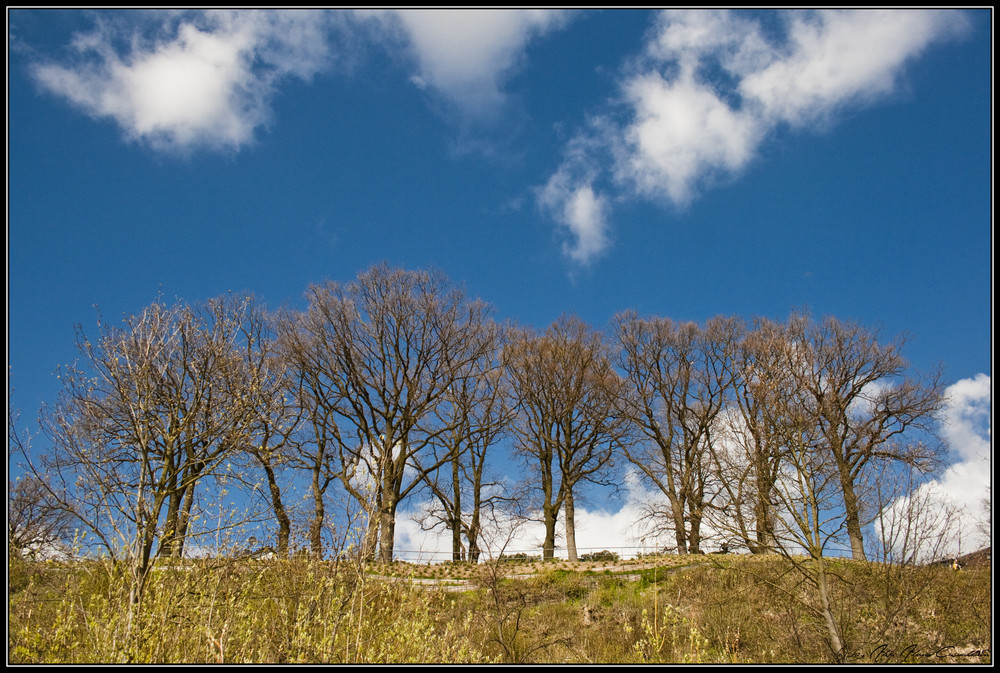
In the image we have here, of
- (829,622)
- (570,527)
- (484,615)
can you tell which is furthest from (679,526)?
(829,622)

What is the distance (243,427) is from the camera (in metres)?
9.84

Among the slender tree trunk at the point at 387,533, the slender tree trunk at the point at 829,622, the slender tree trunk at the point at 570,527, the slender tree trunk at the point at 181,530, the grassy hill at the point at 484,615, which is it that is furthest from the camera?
the slender tree trunk at the point at 570,527

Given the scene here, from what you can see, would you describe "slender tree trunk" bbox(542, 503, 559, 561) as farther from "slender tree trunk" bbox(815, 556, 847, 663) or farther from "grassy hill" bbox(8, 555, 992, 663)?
"slender tree trunk" bbox(815, 556, 847, 663)

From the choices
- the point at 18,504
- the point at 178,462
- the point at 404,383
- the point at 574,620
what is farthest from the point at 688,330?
the point at 18,504

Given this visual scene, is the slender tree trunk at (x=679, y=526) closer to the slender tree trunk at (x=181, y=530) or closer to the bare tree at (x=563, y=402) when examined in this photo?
the bare tree at (x=563, y=402)

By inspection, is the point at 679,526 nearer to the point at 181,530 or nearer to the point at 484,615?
the point at 484,615

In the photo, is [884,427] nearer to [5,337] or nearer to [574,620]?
[574,620]

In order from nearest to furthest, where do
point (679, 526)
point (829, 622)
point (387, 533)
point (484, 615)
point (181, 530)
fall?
point (829, 622) → point (181, 530) → point (484, 615) → point (387, 533) → point (679, 526)

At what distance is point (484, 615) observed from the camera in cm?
1130

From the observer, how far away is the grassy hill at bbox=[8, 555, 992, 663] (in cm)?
529

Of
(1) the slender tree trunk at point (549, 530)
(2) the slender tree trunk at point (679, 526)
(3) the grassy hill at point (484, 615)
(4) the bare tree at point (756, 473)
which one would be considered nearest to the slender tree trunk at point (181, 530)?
(3) the grassy hill at point (484, 615)

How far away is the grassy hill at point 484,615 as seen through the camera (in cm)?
529

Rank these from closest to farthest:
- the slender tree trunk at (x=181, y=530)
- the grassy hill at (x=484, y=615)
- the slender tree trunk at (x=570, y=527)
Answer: the grassy hill at (x=484, y=615) → the slender tree trunk at (x=181, y=530) → the slender tree trunk at (x=570, y=527)

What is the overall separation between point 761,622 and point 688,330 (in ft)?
60.1
